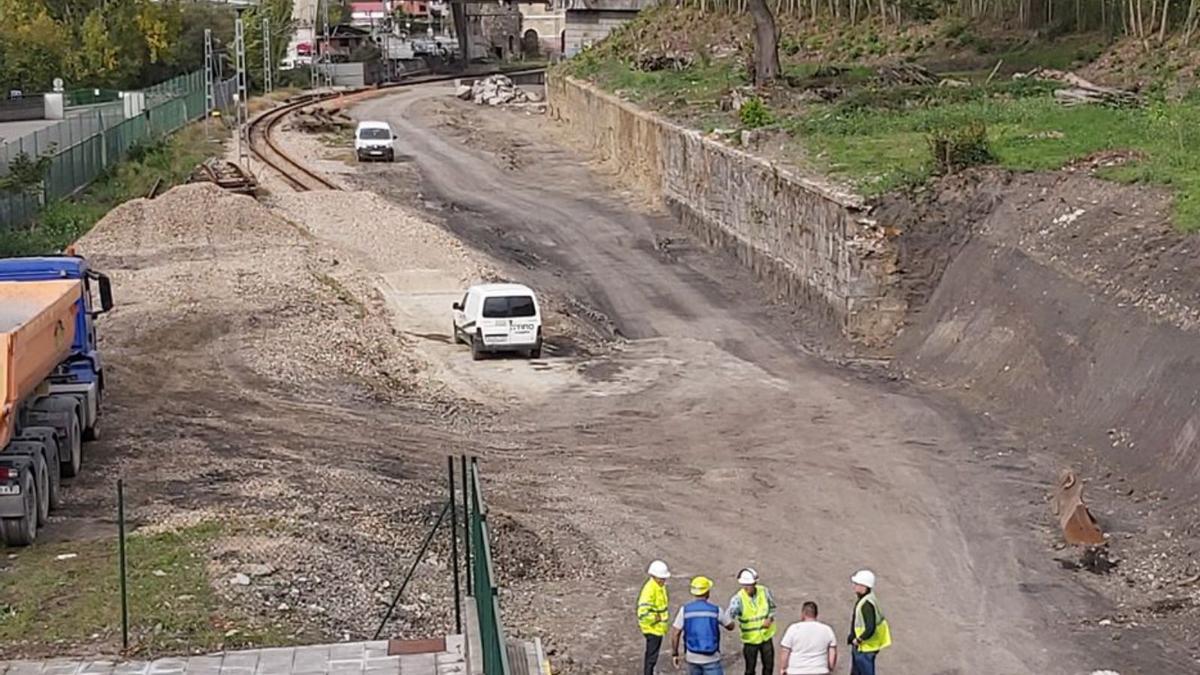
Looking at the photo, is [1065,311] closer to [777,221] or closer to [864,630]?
[777,221]

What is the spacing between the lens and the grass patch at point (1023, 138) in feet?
104

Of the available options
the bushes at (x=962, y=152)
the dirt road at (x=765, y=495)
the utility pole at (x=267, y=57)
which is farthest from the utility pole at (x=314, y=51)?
the bushes at (x=962, y=152)

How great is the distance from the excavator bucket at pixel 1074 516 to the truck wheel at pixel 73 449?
13.8 meters

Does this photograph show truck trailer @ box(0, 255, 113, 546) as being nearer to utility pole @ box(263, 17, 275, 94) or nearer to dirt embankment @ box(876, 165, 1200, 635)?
dirt embankment @ box(876, 165, 1200, 635)

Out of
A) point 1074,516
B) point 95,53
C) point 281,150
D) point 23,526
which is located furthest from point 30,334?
point 95,53

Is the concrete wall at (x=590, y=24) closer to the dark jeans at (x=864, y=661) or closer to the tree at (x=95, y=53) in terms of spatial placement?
the tree at (x=95, y=53)

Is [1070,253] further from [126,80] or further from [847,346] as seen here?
[126,80]

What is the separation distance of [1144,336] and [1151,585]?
716cm

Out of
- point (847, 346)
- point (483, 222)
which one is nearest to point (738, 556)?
point (847, 346)

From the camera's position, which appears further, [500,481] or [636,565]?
[500,481]

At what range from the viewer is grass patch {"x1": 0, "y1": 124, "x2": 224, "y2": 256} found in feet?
145

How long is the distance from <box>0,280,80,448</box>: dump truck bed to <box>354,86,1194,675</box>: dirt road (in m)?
6.35

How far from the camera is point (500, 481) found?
24219 millimetres

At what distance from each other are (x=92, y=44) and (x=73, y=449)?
7316 cm
